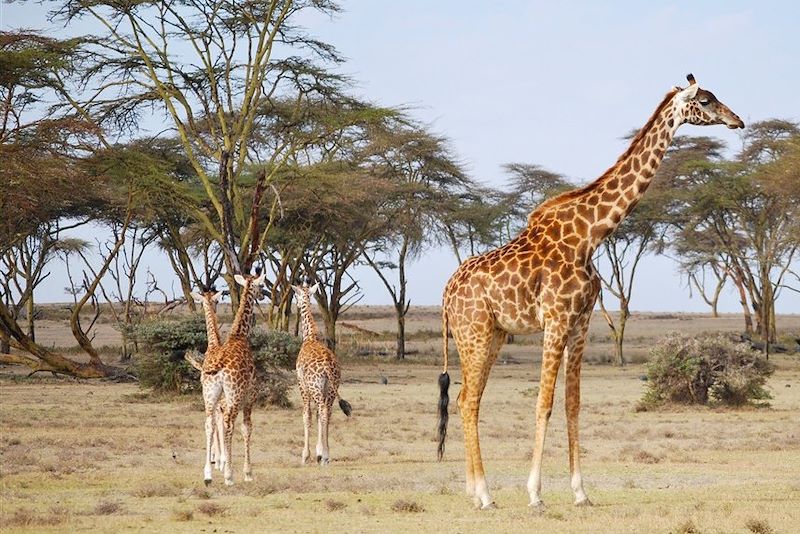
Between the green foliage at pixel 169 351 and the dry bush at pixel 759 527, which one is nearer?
the dry bush at pixel 759 527

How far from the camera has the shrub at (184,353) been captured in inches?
976

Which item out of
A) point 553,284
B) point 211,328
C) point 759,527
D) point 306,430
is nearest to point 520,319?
point 553,284

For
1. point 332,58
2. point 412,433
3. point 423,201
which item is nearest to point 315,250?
point 423,201

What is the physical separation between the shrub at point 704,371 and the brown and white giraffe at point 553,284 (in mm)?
12989

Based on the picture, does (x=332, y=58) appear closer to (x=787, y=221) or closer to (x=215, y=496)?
(x=787, y=221)

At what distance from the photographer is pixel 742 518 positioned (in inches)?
438

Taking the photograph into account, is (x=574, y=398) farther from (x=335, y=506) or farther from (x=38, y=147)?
(x=38, y=147)

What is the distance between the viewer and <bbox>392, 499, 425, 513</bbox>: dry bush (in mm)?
11930

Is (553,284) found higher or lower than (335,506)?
higher

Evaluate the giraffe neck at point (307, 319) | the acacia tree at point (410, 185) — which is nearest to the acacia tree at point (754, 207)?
the acacia tree at point (410, 185)

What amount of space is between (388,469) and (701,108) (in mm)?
6058

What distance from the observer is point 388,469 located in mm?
15680

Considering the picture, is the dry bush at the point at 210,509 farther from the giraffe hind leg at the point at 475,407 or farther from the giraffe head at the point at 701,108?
the giraffe head at the point at 701,108

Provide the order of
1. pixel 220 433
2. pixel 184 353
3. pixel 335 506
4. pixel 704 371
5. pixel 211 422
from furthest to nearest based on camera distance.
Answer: pixel 184 353 → pixel 704 371 → pixel 220 433 → pixel 211 422 → pixel 335 506
